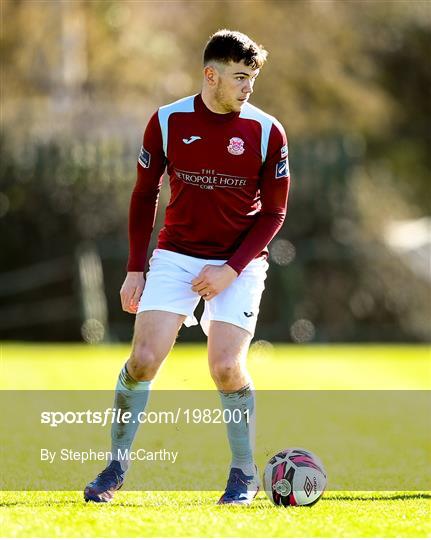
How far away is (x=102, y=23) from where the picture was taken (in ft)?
81.3

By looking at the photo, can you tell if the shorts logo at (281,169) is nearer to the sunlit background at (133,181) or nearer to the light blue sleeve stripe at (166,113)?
the light blue sleeve stripe at (166,113)

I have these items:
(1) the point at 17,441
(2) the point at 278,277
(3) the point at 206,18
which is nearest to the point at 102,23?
(3) the point at 206,18

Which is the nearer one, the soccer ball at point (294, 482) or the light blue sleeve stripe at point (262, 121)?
the soccer ball at point (294, 482)

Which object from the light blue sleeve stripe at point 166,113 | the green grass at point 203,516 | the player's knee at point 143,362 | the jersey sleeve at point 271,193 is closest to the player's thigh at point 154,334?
the player's knee at point 143,362

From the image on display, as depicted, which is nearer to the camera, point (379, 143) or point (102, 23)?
point (102, 23)

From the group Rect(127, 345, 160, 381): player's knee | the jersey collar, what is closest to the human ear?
the jersey collar

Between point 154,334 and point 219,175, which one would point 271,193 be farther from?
point 154,334

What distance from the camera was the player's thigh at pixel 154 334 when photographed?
596 centimetres

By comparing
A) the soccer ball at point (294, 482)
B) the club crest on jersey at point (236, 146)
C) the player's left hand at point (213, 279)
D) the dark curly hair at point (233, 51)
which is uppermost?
the dark curly hair at point (233, 51)

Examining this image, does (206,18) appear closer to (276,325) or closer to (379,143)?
(379,143)

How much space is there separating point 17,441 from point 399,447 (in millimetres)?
2584

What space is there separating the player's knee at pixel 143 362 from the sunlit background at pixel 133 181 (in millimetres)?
12673

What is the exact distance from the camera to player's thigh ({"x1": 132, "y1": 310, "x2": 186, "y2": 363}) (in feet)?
19.5

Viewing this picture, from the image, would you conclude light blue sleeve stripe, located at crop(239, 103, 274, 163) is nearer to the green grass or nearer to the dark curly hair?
the dark curly hair
